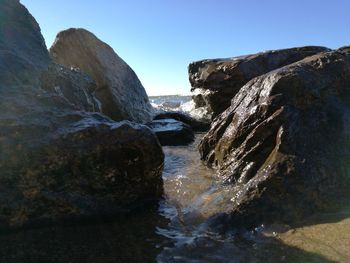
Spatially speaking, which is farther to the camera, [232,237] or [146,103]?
[146,103]

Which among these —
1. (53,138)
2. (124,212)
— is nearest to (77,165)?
(53,138)

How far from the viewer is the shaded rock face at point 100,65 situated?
464 inches

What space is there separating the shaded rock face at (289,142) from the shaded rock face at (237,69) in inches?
177

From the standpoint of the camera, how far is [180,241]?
153 inches

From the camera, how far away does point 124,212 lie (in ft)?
15.1

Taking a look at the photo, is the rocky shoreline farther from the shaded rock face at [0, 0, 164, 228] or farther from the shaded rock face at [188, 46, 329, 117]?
the shaded rock face at [188, 46, 329, 117]

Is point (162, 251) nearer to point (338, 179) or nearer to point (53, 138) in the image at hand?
point (53, 138)

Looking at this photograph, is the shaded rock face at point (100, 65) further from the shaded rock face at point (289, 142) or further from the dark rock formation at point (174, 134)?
the shaded rock face at point (289, 142)

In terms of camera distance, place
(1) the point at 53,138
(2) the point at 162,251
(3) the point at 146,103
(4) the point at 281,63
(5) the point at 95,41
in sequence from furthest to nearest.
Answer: (3) the point at 146,103 → (5) the point at 95,41 → (4) the point at 281,63 → (1) the point at 53,138 → (2) the point at 162,251

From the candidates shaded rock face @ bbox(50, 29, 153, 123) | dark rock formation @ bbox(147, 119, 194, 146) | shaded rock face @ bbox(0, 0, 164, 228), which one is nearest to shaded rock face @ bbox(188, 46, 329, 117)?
dark rock formation @ bbox(147, 119, 194, 146)

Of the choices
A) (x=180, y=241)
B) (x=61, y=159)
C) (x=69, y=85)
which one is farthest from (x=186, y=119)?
(x=180, y=241)

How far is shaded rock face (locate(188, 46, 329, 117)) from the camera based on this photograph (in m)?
11.1

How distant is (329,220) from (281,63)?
7625 mm

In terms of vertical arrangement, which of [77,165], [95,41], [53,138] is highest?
[95,41]
